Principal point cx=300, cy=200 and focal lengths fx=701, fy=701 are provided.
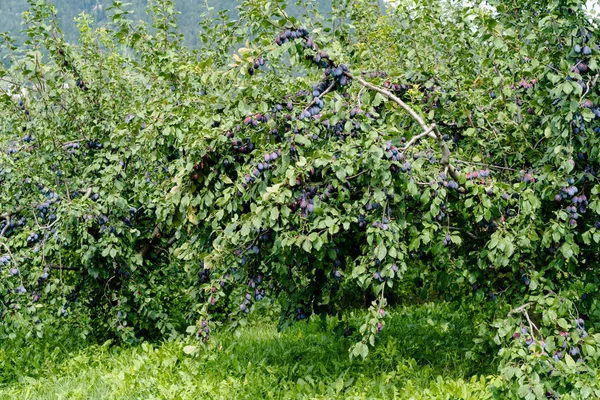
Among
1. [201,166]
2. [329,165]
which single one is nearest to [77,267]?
[201,166]

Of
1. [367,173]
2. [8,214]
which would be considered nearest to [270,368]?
[367,173]

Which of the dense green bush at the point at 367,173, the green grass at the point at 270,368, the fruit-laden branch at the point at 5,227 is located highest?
the dense green bush at the point at 367,173

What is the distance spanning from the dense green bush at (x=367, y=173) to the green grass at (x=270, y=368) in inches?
19.9

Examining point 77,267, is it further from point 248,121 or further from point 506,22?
point 506,22

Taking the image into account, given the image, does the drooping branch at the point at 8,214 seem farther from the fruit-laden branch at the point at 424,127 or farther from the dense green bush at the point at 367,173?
the fruit-laden branch at the point at 424,127

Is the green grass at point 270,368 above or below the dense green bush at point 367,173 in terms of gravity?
below

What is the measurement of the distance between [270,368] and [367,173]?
2.24 metres

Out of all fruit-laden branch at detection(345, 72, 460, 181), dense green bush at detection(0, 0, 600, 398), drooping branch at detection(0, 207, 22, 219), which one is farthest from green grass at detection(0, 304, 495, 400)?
fruit-laden branch at detection(345, 72, 460, 181)

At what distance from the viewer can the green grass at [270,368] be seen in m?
4.96

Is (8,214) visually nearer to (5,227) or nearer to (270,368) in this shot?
(5,227)

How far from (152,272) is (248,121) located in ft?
11.0

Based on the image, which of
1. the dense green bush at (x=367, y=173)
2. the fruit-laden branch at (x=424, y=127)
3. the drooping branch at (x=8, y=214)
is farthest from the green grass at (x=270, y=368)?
the fruit-laden branch at (x=424, y=127)

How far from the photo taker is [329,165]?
3.77 metres

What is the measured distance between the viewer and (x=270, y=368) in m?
5.43
